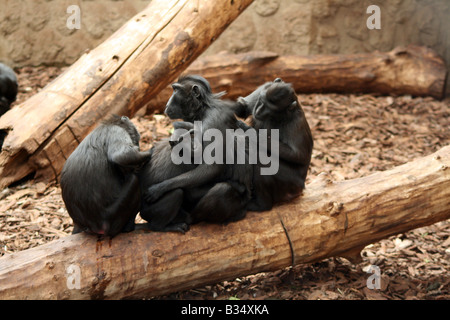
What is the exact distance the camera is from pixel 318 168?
7.62 m

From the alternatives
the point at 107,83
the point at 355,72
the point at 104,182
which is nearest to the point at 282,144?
the point at 104,182

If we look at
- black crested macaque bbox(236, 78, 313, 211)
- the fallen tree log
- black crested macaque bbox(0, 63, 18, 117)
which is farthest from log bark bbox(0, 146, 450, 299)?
black crested macaque bbox(0, 63, 18, 117)

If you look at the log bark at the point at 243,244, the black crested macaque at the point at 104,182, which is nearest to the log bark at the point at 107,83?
the black crested macaque at the point at 104,182

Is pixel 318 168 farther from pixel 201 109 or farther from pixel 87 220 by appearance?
pixel 87 220

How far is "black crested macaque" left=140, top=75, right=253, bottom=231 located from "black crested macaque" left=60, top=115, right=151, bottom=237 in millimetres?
270

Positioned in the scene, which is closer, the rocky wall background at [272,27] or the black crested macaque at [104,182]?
the black crested macaque at [104,182]

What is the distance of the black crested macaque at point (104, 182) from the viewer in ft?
13.5

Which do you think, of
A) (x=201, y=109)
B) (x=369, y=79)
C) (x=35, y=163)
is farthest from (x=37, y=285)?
(x=369, y=79)

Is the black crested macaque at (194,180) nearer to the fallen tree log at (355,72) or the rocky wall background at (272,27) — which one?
the fallen tree log at (355,72)

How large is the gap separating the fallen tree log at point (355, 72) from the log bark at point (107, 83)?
8.13 ft

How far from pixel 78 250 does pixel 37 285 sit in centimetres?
42

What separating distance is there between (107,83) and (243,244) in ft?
10.6

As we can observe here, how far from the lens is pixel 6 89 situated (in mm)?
8594

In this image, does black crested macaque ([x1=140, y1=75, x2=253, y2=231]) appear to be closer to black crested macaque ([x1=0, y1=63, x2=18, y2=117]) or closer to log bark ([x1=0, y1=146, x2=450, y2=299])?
log bark ([x1=0, y1=146, x2=450, y2=299])
